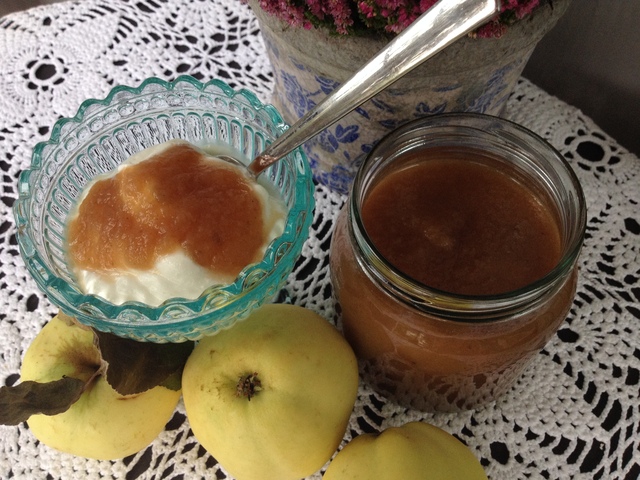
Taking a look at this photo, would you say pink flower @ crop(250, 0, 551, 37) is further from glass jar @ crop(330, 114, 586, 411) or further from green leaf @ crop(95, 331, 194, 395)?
green leaf @ crop(95, 331, 194, 395)

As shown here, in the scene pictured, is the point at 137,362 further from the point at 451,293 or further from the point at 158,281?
the point at 451,293

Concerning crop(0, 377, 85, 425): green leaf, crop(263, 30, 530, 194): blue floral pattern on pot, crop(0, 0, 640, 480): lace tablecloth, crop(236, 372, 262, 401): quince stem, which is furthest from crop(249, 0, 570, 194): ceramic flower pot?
crop(0, 377, 85, 425): green leaf

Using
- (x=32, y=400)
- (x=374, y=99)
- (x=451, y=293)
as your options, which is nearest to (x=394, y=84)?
(x=374, y=99)

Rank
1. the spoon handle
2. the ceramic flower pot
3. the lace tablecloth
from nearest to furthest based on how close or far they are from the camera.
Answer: the spoon handle → the ceramic flower pot → the lace tablecloth

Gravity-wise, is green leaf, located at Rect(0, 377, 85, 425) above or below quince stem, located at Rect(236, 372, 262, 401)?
above

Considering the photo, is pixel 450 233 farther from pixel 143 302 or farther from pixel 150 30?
pixel 150 30

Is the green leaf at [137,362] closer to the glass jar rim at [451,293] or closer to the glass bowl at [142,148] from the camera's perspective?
the glass bowl at [142,148]
